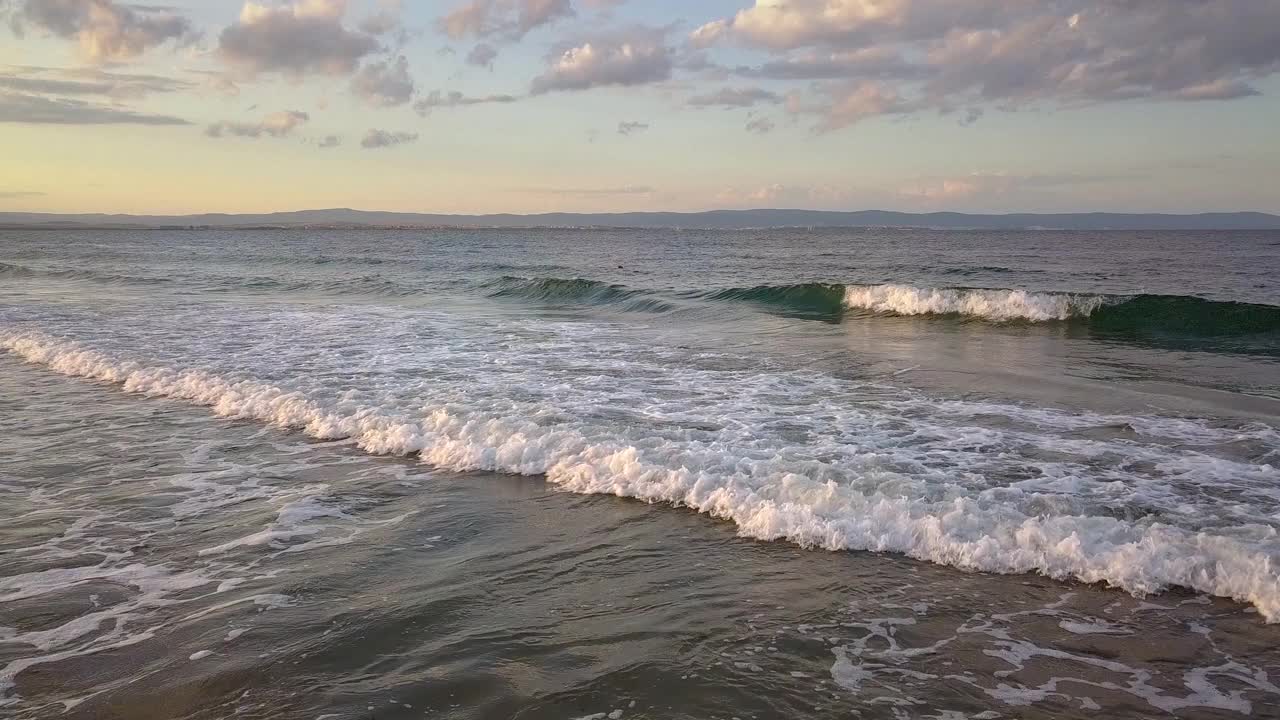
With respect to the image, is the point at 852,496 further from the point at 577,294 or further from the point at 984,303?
the point at 577,294

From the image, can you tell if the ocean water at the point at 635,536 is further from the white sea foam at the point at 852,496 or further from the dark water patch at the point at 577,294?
the dark water patch at the point at 577,294

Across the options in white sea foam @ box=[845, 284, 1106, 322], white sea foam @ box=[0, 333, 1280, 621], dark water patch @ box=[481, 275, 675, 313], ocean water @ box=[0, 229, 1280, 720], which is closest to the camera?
ocean water @ box=[0, 229, 1280, 720]

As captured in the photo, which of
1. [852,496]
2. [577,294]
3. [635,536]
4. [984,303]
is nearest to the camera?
[635,536]

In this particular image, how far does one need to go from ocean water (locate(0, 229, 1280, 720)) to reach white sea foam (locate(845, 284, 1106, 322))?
7.72m

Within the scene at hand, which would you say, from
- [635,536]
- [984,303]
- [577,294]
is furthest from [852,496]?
[577,294]

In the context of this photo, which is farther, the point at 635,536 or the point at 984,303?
the point at 984,303

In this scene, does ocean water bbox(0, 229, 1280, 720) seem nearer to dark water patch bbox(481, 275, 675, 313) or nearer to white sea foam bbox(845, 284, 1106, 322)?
white sea foam bbox(845, 284, 1106, 322)

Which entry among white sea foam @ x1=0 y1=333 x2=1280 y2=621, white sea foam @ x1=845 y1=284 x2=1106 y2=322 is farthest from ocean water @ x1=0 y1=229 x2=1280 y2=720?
white sea foam @ x1=845 y1=284 x2=1106 y2=322

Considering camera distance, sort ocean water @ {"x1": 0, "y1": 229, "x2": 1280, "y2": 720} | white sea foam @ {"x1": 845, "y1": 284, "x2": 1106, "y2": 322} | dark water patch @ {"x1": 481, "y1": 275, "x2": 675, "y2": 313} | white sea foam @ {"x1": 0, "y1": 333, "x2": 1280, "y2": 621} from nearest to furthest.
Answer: ocean water @ {"x1": 0, "y1": 229, "x2": 1280, "y2": 720} < white sea foam @ {"x1": 0, "y1": 333, "x2": 1280, "y2": 621} < white sea foam @ {"x1": 845, "y1": 284, "x2": 1106, "y2": 322} < dark water patch @ {"x1": 481, "y1": 275, "x2": 675, "y2": 313}

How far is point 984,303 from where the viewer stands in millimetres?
22438

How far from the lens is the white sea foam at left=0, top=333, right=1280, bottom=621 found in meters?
5.27

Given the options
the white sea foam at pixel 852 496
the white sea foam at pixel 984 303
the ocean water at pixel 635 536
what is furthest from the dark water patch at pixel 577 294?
the white sea foam at pixel 852 496

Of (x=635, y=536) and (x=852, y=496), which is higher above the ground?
(x=852, y=496)

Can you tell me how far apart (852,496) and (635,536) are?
1.75 m
